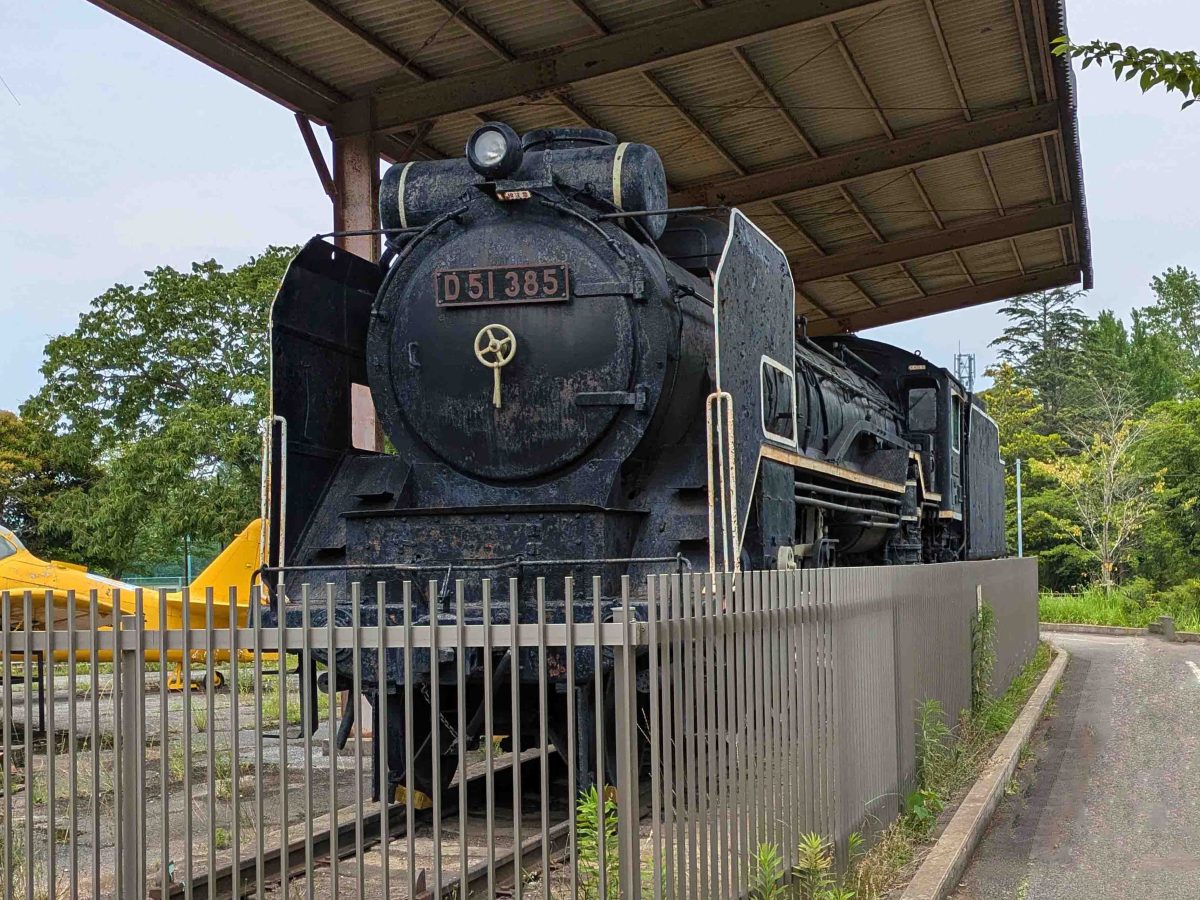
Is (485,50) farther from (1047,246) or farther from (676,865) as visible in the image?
(1047,246)

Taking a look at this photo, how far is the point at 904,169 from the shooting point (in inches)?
619

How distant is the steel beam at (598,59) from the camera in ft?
37.6

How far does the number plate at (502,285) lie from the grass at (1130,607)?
23275 mm

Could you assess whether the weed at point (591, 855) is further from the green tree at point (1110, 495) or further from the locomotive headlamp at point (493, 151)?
the green tree at point (1110, 495)

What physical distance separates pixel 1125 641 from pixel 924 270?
993 centimetres

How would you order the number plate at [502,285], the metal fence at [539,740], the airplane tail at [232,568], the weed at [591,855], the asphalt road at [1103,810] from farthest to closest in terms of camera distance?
the airplane tail at [232,568], the number plate at [502,285], the asphalt road at [1103,810], the weed at [591,855], the metal fence at [539,740]

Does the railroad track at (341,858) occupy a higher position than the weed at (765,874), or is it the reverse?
the weed at (765,874)

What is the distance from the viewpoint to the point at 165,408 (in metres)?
34.8

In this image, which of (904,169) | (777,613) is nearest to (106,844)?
(777,613)

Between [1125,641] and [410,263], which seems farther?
[1125,641]

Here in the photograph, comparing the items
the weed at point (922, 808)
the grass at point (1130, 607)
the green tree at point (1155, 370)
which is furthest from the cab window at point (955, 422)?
the green tree at point (1155, 370)

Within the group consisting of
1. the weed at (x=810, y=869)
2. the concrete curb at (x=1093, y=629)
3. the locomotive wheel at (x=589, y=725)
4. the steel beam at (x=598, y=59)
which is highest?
the steel beam at (x=598, y=59)

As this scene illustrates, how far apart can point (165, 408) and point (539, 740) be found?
3100 cm

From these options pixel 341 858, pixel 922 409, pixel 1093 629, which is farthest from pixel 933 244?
pixel 1093 629
